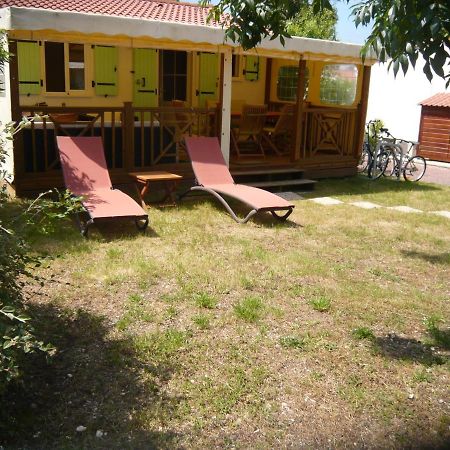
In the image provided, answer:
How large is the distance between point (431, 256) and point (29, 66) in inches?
352

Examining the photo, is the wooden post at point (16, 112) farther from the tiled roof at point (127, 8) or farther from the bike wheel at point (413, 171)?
the bike wheel at point (413, 171)

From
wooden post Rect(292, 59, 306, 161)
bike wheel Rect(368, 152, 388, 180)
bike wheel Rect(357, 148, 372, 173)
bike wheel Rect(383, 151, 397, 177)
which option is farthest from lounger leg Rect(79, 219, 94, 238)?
bike wheel Rect(383, 151, 397, 177)

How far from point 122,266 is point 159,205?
2980mm

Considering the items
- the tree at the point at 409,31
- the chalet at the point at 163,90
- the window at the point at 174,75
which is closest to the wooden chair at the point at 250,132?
the chalet at the point at 163,90

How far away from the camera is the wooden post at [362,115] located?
1259cm

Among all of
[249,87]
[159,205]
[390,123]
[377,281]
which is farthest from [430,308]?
[390,123]

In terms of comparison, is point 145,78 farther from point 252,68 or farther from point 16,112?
point 16,112

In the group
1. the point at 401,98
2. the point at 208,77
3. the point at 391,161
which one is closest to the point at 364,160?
the point at 391,161

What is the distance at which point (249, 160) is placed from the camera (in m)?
11.8

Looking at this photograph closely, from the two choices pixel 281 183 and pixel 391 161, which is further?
pixel 391 161

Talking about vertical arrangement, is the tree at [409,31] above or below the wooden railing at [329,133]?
above

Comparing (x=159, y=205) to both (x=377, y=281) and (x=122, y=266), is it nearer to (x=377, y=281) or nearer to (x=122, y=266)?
(x=122, y=266)

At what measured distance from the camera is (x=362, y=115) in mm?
12812

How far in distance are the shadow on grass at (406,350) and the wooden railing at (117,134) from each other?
5.86 meters
